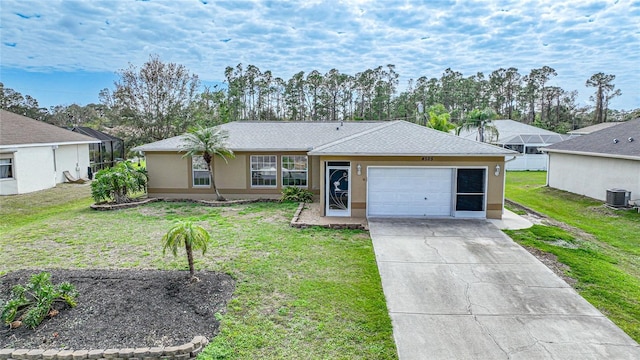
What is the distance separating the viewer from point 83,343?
202 inches

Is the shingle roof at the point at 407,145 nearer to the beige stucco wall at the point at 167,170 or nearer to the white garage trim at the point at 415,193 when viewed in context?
the white garage trim at the point at 415,193

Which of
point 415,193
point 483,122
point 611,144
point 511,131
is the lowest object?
point 415,193

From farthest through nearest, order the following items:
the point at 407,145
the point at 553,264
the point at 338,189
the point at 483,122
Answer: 1. the point at 483,122
2. the point at 338,189
3. the point at 407,145
4. the point at 553,264

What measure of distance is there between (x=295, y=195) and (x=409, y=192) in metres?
5.25

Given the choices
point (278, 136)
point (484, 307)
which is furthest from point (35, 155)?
point (484, 307)

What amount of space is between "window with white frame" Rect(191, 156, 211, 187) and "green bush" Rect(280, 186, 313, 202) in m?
3.53

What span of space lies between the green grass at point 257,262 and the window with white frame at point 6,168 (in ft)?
11.6

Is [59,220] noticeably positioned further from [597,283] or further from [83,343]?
[597,283]

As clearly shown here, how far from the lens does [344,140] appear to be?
43.4 feet

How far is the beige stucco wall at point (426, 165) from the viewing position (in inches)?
468

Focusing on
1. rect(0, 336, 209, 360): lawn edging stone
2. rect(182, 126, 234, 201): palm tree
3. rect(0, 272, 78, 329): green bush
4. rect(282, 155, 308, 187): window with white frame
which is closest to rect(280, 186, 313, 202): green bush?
rect(282, 155, 308, 187): window with white frame

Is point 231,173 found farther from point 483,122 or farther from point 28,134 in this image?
point 483,122

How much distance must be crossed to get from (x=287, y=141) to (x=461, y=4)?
935 cm

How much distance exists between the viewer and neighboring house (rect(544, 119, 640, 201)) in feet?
48.5
